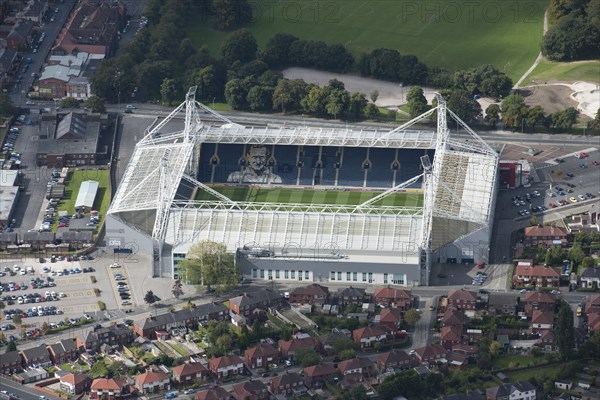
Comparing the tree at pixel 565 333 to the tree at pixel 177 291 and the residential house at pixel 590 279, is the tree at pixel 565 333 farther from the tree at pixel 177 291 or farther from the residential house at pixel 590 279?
the tree at pixel 177 291

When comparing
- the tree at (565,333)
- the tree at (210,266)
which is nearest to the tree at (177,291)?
the tree at (210,266)

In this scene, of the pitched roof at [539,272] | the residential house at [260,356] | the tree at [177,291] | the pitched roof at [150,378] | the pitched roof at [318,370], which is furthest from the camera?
the pitched roof at [539,272]

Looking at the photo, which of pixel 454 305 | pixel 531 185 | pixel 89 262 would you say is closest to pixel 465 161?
Answer: pixel 531 185

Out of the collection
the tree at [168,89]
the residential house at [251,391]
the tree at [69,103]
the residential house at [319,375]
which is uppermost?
the tree at [168,89]

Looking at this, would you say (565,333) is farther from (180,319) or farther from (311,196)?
(311,196)

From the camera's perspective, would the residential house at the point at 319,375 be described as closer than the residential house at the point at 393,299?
Yes
